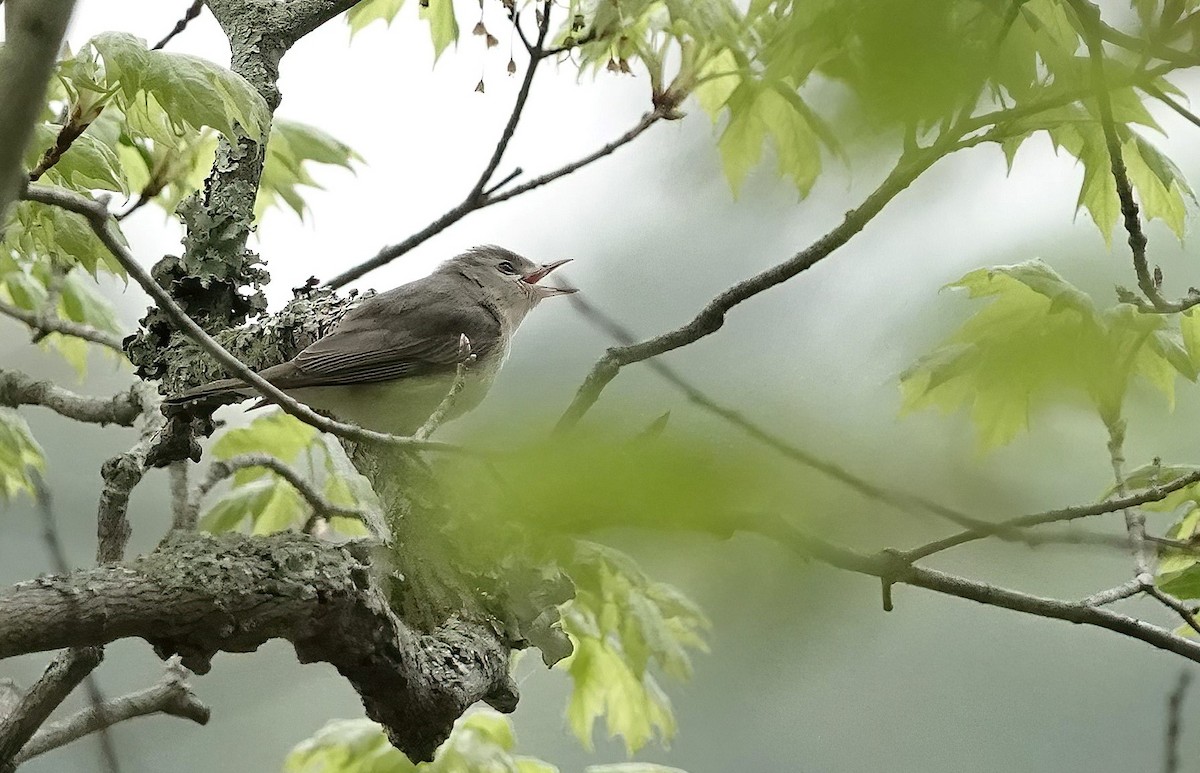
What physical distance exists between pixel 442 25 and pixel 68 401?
2.15ft

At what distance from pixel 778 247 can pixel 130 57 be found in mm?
624

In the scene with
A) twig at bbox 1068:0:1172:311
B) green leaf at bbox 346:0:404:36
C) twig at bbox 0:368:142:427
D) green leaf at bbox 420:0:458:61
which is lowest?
twig at bbox 1068:0:1172:311

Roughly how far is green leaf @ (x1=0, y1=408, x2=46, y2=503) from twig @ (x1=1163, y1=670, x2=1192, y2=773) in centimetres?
130

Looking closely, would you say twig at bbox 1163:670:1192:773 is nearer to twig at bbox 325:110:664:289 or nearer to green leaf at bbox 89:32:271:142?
twig at bbox 325:110:664:289

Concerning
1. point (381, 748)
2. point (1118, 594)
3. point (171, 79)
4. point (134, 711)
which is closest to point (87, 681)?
point (134, 711)

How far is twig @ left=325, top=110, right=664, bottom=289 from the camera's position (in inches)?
40.2

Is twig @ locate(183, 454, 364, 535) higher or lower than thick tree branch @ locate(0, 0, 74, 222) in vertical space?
higher

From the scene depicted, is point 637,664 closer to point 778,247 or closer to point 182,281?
point 182,281

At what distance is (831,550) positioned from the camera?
27 centimetres

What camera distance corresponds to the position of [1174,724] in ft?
2.53

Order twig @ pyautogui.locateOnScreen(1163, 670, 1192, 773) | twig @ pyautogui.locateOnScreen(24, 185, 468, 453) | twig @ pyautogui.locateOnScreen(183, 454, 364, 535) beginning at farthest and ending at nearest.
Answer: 1. twig @ pyautogui.locateOnScreen(183, 454, 364, 535)
2. twig @ pyautogui.locateOnScreen(1163, 670, 1192, 773)
3. twig @ pyautogui.locateOnScreen(24, 185, 468, 453)

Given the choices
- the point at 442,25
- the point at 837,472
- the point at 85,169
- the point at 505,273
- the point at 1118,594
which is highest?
the point at 442,25

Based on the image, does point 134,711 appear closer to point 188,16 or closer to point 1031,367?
point 188,16

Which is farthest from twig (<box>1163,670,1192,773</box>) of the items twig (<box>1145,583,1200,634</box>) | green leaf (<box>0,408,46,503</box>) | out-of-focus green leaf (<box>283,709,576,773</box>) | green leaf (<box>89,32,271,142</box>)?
green leaf (<box>0,408,46,503</box>)
